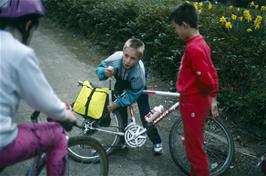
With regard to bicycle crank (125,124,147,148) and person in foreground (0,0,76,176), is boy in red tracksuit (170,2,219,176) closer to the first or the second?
bicycle crank (125,124,147,148)

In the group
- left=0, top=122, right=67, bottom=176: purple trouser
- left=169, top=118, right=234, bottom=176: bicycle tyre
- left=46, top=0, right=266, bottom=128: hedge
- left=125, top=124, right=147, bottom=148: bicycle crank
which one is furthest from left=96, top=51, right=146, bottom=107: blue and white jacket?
left=46, top=0, right=266, bottom=128: hedge

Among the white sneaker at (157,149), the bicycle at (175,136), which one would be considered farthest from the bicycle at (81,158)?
the white sneaker at (157,149)

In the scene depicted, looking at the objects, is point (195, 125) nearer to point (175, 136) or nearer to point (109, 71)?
point (175, 136)

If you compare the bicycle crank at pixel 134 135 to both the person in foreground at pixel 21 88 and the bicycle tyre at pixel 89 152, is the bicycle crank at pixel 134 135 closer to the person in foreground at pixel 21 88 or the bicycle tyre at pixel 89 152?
the bicycle tyre at pixel 89 152

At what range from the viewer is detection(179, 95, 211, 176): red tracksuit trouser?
3867 millimetres

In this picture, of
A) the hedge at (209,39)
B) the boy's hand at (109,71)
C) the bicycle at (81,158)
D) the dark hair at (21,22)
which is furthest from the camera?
the hedge at (209,39)

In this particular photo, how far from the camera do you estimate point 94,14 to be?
936cm

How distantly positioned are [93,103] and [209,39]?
2.69 metres

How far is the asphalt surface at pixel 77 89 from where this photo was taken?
15.2 ft

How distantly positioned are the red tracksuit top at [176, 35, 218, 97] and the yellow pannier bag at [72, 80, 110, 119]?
90cm

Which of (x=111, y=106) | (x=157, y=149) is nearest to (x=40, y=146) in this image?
(x=111, y=106)

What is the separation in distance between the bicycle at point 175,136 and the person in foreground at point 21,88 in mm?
1673

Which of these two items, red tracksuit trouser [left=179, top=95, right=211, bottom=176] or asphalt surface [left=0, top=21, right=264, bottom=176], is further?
asphalt surface [left=0, top=21, right=264, bottom=176]

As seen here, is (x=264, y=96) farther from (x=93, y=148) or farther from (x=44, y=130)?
(x=44, y=130)
